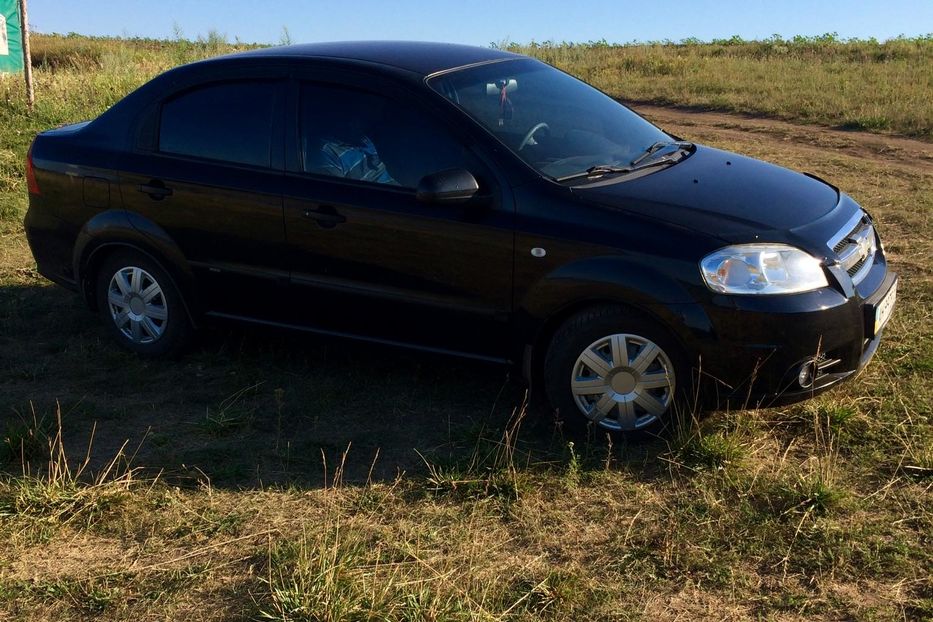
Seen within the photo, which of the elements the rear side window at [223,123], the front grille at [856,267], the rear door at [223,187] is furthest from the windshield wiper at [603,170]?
the rear side window at [223,123]

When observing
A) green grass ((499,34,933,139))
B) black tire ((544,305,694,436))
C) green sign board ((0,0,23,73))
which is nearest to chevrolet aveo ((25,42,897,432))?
black tire ((544,305,694,436))

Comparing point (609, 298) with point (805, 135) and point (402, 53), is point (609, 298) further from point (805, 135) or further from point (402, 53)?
point (805, 135)

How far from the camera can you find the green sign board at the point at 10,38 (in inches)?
672

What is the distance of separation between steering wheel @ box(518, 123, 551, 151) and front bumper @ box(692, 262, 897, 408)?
1.21 metres

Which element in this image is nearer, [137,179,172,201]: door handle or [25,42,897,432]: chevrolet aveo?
[25,42,897,432]: chevrolet aveo

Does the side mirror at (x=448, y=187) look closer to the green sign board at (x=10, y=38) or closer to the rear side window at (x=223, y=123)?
the rear side window at (x=223, y=123)

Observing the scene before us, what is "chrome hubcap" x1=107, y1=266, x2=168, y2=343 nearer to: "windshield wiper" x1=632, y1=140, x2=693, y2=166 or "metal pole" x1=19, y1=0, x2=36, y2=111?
"windshield wiper" x1=632, y1=140, x2=693, y2=166

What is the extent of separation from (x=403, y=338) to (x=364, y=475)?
82 centimetres

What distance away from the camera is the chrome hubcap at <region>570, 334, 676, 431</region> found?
4328 mm

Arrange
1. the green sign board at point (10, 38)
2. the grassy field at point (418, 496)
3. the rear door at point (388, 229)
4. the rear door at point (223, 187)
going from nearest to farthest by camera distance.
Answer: the grassy field at point (418, 496) < the rear door at point (388, 229) < the rear door at point (223, 187) < the green sign board at point (10, 38)

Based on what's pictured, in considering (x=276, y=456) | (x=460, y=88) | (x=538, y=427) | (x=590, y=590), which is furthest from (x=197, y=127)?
(x=590, y=590)

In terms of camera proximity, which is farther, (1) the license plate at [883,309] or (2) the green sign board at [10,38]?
(2) the green sign board at [10,38]

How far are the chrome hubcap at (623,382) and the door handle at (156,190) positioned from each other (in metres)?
2.46

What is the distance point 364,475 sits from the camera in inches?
173
